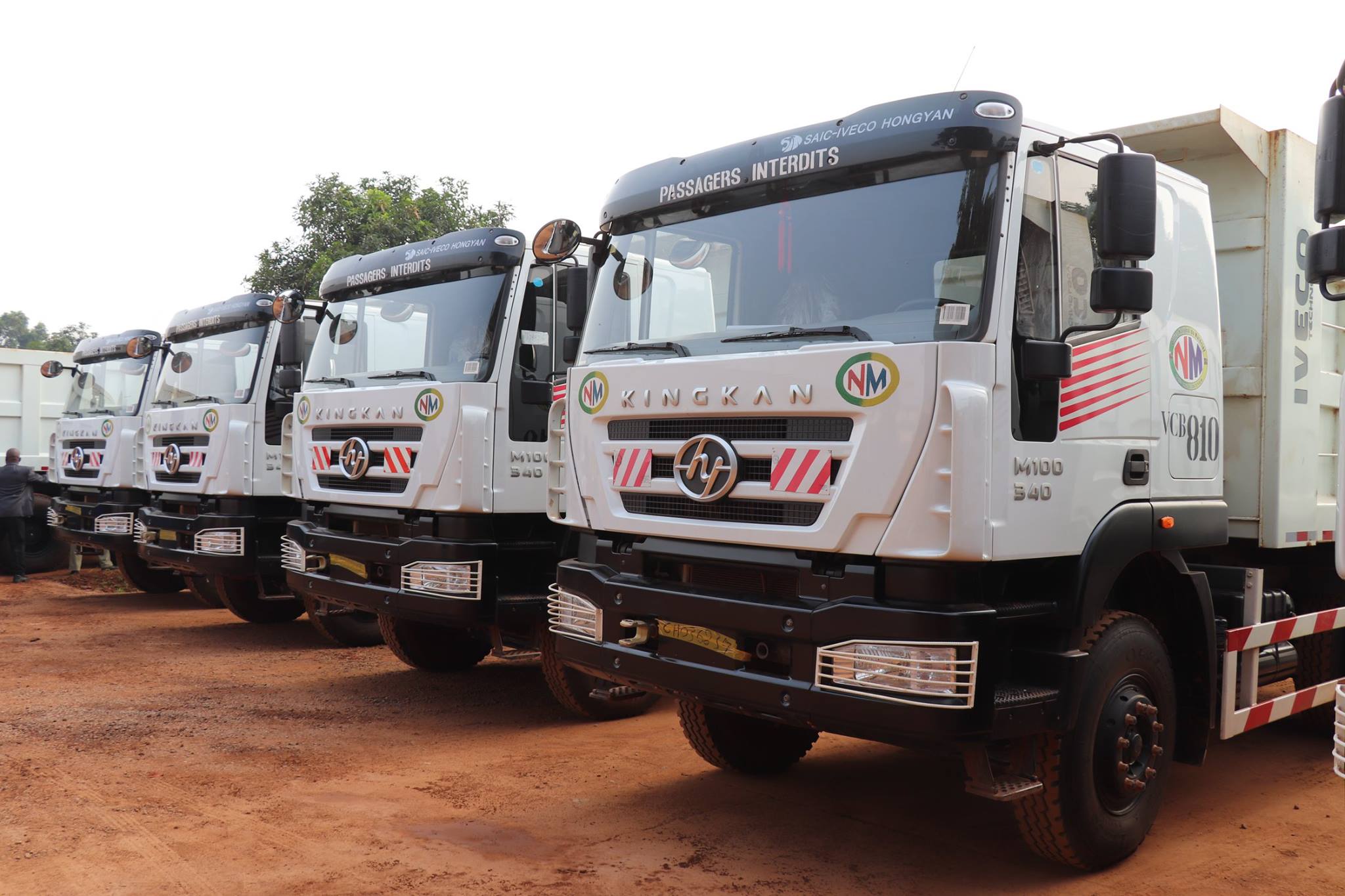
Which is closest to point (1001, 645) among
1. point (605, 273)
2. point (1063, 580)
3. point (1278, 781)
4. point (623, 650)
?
point (1063, 580)

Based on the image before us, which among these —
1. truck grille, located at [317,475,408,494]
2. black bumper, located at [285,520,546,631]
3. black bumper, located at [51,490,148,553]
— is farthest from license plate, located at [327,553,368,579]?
black bumper, located at [51,490,148,553]

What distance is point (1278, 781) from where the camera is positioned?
226 inches

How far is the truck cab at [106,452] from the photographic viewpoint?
11797mm

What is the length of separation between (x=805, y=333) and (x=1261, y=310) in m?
2.43

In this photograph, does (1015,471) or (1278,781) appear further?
(1278,781)

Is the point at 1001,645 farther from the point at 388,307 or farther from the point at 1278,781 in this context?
the point at 388,307

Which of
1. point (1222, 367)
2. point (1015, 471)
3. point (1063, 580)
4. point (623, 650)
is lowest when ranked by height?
point (623, 650)

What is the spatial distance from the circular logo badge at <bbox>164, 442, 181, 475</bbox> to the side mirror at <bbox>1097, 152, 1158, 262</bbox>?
28.0ft

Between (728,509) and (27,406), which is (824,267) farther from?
(27,406)

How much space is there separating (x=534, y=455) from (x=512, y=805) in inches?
86.2

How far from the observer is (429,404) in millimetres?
6559

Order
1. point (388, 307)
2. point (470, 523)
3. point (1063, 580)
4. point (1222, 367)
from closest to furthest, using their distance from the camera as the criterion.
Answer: point (1063, 580) → point (1222, 367) → point (470, 523) → point (388, 307)

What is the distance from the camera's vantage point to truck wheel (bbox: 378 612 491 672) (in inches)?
310

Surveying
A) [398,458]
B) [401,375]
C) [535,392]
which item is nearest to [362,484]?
[398,458]
